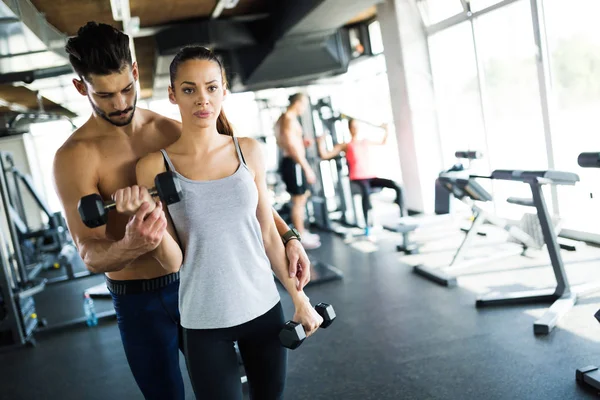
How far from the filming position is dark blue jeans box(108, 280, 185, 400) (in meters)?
1.51

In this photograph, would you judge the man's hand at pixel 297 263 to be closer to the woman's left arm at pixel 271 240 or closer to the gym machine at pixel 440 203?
the woman's left arm at pixel 271 240

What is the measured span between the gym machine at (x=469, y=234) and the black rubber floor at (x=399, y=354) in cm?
11

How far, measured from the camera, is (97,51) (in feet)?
4.26

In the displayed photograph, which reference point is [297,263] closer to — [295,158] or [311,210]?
[295,158]

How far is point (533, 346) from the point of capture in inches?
113

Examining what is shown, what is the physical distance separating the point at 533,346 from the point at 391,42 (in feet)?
15.5

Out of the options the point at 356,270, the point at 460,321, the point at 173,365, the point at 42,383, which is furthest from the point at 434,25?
the point at 173,365

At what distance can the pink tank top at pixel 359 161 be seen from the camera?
589cm

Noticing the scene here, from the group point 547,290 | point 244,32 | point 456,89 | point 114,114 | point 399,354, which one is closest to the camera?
point 114,114

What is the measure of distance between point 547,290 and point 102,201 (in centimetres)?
313

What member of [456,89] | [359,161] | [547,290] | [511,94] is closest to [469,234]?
[547,290]

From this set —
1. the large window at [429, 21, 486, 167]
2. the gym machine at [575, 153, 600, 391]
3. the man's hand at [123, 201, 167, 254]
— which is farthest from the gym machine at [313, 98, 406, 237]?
the man's hand at [123, 201, 167, 254]

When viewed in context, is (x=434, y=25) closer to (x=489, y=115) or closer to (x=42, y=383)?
(x=489, y=115)

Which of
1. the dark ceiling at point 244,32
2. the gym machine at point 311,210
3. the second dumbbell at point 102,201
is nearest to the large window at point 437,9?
the dark ceiling at point 244,32
